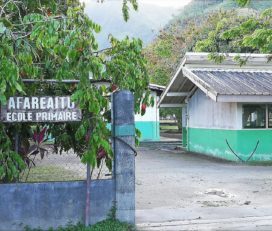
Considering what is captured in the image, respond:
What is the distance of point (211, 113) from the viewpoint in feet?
64.6

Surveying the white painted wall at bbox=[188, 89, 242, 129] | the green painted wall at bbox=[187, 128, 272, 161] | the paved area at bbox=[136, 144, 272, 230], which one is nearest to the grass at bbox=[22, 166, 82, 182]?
the paved area at bbox=[136, 144, 272, 230]

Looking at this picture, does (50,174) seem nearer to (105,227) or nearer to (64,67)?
(105,227)

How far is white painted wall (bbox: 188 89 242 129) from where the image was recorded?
17.6 m

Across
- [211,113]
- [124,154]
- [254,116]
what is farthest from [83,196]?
[211,113]

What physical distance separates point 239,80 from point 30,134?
1168 cm

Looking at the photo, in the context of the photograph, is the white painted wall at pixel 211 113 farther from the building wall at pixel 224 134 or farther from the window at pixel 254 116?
the window at pixel 254 116

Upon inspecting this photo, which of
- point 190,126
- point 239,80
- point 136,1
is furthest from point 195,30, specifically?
point 136,1

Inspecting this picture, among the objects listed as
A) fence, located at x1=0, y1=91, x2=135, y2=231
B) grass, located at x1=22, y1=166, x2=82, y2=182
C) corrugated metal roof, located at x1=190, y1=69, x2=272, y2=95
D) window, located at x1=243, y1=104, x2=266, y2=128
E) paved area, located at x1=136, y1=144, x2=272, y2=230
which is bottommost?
paved area, located at x1=136, y1=144, x2=272, y2=230

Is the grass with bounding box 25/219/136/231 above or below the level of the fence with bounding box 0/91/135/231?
below

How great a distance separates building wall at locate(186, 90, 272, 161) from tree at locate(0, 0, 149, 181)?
10135 millimetres

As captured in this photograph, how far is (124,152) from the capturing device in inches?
303

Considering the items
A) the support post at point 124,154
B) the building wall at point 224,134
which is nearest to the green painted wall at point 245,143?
the building wall at point 224,134

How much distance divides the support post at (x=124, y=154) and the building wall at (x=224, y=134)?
10345 millimetres

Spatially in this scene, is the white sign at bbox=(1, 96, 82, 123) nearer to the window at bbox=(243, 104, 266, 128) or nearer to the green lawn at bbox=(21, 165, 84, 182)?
the green lawn at bbox=(21, 165, 84, 182)
